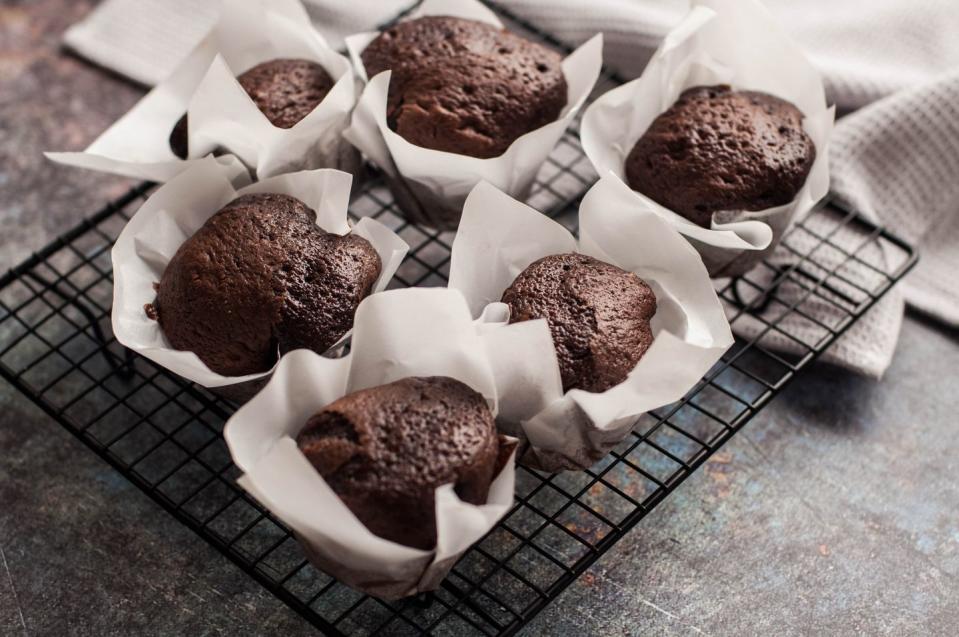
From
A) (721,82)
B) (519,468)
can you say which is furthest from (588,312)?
(721,82)

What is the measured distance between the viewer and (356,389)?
171 centimetres

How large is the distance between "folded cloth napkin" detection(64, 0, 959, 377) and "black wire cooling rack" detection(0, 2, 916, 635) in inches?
1.6

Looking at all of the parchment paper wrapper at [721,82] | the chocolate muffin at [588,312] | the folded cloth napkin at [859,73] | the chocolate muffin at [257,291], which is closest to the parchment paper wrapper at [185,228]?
the chocolate muffin at [257,291]

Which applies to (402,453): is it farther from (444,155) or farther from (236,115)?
(236,115)

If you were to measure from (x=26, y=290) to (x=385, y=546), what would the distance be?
127 centimetres

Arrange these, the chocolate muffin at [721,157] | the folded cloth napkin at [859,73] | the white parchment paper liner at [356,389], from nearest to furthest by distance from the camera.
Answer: the white parchment paper liner at [356,389] < the chocolate muffin at [721,157] < the folded cloth napkin at [859,73]

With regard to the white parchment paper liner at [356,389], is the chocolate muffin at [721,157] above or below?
above

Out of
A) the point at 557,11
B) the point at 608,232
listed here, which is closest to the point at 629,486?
the point at 608,232

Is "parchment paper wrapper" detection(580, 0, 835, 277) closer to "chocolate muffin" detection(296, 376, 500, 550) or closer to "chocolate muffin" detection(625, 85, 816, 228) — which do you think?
"chocolate muffin" detection(625, 85, 816, 228)

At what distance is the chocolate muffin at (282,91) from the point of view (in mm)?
2092

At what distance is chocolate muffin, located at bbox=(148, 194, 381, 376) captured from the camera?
5.78 feet

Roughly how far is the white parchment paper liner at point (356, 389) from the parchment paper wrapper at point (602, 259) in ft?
0.30

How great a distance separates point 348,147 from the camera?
7.30 ft

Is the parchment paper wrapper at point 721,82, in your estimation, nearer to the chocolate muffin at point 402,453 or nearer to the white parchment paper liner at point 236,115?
the white parchment paper liner at point 236,115
